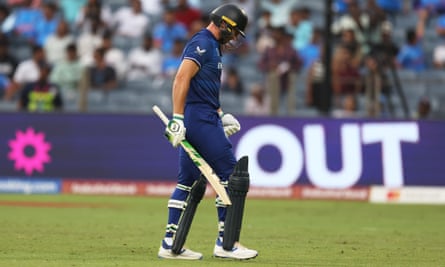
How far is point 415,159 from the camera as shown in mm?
18766

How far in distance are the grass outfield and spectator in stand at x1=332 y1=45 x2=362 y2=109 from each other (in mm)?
2669

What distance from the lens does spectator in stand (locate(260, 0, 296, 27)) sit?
2308 centimetres

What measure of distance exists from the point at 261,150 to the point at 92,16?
6135 mm

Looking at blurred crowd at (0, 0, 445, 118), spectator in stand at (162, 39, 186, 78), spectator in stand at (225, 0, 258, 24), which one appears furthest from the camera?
spectator in stand at (225, 0, 258, 24)

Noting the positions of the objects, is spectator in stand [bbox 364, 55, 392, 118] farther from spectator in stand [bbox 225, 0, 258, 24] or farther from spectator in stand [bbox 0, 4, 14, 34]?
spectator in stand [bbox 0, 4, 14, 34]

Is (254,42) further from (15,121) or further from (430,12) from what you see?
(15,121)

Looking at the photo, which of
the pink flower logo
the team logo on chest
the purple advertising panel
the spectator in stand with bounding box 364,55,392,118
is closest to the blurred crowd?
the spectator in stand with bounding box 364,55,392,118

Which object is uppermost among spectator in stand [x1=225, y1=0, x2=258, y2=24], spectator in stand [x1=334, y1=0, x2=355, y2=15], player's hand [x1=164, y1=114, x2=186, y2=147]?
spectator in stand [x1=334, y1=0, x2=355, y2=15]

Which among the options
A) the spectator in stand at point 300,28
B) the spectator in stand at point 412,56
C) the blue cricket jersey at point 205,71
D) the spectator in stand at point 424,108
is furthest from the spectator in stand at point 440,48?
the blue cricket jersey at point 205,71

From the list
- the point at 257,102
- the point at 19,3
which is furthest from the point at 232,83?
the point at 19,3

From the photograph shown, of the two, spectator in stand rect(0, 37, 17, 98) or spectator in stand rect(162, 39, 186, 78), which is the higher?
spectator in stand rect(162, 39, 186, 78)

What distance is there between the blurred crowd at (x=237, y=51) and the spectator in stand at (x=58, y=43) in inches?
1.0

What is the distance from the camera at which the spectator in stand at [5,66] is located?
21.9m

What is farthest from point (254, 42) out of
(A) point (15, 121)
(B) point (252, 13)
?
(A) point (15, 121)
